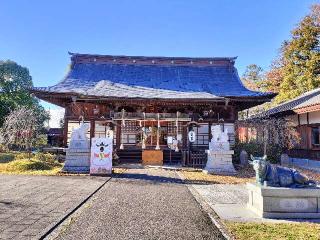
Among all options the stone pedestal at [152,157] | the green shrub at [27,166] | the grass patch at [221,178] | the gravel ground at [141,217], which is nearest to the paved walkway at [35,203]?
the gravel ground at [141,217]

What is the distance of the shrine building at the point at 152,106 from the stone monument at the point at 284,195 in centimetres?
1012

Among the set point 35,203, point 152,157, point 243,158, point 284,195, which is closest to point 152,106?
point 152,157

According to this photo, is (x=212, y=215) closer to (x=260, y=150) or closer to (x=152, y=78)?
(x=260, y=150)

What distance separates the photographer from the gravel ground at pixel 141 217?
15.7 ft

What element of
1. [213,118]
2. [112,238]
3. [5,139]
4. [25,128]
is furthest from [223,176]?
[5,139]

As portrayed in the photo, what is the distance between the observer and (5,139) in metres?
24.4

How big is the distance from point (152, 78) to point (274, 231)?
18963 millimetres

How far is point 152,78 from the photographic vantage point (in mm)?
23125

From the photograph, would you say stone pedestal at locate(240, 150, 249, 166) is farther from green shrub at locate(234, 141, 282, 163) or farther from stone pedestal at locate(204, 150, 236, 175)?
stone pedestal at locate(204, 150, 236, 175)

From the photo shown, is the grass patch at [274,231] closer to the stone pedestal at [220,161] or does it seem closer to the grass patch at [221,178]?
the grass patch at [221,178]

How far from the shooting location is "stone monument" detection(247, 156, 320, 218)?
19.9 ft

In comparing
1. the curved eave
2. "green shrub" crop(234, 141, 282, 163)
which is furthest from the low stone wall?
the curved eave

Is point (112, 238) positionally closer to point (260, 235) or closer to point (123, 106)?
point (260, 235)

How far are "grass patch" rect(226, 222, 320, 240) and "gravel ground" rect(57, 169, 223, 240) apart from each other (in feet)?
1.22
